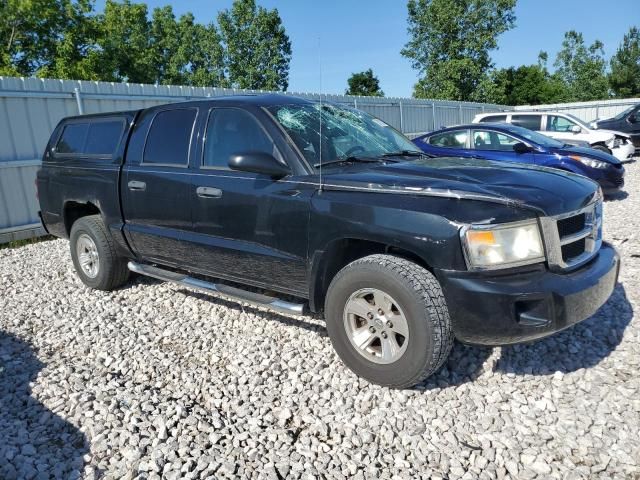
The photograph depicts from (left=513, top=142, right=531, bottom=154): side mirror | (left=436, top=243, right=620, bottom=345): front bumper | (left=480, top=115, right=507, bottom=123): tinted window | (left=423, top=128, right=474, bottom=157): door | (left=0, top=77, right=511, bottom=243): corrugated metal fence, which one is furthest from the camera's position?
(left=480, top=115, right=507, bottom=123): tinted window

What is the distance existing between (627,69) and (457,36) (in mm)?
21464

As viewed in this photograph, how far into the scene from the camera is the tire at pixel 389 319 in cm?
274

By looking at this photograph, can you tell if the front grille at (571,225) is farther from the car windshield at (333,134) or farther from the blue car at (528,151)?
the blue car at (528,151)

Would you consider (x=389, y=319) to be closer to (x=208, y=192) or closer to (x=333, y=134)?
(x=333, y=134)

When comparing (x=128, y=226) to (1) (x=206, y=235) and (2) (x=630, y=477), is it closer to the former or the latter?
(1) (x=206, y=235)

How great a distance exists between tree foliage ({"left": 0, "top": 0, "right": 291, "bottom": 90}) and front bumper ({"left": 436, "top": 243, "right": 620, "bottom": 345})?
2936 centimetres

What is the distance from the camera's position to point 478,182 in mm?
2898

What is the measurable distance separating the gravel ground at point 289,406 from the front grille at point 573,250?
32.3 inches

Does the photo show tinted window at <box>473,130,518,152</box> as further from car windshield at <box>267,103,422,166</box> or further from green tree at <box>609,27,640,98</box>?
A: green tree at <box>609,27,640,98</box>

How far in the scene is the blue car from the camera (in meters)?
8.25

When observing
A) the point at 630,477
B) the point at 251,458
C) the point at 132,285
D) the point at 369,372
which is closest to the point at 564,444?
the point at 630,477

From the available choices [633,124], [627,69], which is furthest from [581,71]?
[633,124]

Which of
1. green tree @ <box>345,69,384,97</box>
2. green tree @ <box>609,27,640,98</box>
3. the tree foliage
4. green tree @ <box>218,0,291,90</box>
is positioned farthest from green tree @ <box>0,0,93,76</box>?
green tree @ <box>609,27,640,98</box>

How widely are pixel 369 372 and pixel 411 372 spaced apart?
1.01ft
